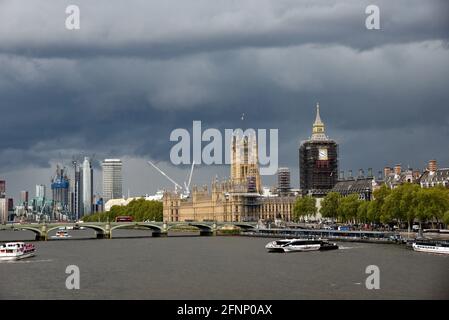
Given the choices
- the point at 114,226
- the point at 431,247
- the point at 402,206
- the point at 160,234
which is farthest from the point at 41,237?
the point at 431,247

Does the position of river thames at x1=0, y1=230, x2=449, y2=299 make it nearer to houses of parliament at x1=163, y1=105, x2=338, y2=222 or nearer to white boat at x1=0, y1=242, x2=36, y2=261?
white boat at x1=0, y1=242, x2=36, y2=261

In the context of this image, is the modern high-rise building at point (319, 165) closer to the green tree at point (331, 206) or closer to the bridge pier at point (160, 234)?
the green tree at point (331, 206)

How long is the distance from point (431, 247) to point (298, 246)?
1614 cm

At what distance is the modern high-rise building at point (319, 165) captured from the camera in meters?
179

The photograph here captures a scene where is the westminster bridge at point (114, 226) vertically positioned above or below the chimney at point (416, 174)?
below

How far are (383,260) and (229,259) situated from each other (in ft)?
42.4

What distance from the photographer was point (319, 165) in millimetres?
179875

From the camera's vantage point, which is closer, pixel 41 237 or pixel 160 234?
pixel 41 237

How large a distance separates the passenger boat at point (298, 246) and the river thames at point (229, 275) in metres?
3.67

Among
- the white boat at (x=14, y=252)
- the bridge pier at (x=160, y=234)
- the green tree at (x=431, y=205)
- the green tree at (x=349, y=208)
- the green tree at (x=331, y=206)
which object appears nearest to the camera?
the white boat at (x=14, y=252)

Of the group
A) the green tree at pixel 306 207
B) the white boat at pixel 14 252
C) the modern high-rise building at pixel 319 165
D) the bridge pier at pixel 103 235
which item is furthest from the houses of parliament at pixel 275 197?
the white boat at pixel 14 252

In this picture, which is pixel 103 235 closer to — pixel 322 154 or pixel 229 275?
pixel 322 154

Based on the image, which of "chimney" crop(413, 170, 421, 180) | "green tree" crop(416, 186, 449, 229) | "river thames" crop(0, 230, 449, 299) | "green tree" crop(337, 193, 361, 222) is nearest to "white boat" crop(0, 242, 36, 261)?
"river thames" crop(0, 230, 449, 299)
